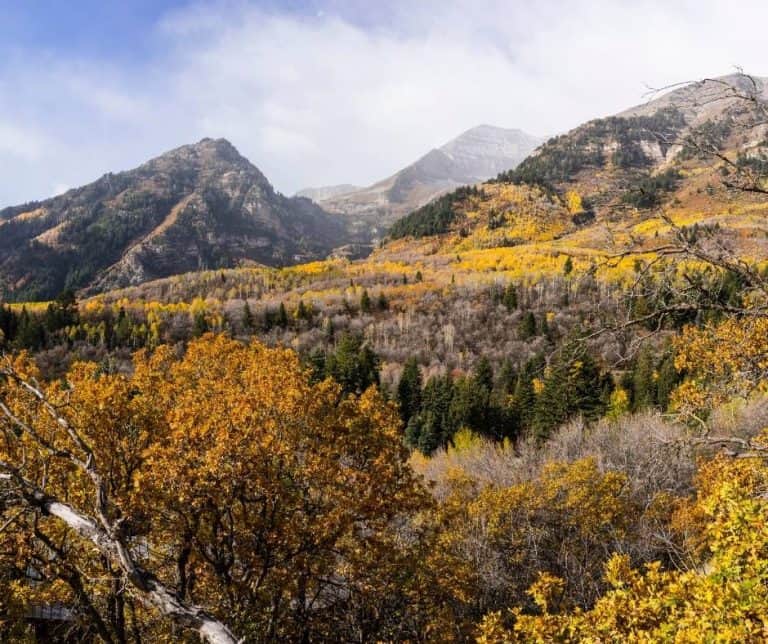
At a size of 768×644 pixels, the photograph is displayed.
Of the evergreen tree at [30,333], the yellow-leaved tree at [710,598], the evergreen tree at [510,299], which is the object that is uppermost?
the evergreen tree at [30,333]

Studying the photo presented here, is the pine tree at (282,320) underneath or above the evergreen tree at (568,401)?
above

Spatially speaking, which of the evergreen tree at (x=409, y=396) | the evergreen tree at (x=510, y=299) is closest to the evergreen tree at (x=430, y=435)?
the evergreen tree at (x=409, y=396)

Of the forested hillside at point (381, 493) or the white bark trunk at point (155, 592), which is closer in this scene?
the white bark trunk at point (155, 592)

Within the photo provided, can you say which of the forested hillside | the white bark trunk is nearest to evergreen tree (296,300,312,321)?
the forested hillside

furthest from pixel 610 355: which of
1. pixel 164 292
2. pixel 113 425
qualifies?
pixel 164 292

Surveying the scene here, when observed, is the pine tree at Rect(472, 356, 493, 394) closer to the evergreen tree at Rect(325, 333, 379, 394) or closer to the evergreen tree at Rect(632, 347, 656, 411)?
the evergreen tree at Rect(325, 333, 379, 394)

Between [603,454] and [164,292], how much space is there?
170 m

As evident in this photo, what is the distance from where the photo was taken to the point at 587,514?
22.8 meters

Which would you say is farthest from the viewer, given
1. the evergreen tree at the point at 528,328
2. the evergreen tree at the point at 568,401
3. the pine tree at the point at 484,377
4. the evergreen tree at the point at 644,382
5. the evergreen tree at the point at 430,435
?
the evergreen tree at the point at 528,328

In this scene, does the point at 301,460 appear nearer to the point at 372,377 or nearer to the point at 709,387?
the point at 709,387

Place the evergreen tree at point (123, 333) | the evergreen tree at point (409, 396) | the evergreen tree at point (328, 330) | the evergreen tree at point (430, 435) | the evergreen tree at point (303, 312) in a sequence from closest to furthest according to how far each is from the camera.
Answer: the evergreen tree at point (430, 435), the evergreen tree at point (409, 396), the evergreen tree at point (123, 333), the evergreen tree at point (328, 330), the evergreen tree at point (303, 312)

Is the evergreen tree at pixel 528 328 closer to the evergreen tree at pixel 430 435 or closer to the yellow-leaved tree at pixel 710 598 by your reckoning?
the evergreen tree at pixel 430 435

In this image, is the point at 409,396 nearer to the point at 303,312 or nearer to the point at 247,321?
the point at 247,321

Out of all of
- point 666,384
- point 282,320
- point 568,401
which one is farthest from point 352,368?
point 282,320
